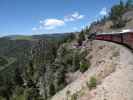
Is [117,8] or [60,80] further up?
[117,8]

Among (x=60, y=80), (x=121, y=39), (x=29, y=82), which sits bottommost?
(x=29, y=82)

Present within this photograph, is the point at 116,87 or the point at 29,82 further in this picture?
the point at 29,82

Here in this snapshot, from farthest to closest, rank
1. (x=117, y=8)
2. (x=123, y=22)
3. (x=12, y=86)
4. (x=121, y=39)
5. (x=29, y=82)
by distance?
(x=117, y=8) < (x=123, y=22) < (x=12, y=86) < (x=29, y=82) < (x=121, y=39)

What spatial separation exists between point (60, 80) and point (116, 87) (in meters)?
37.2

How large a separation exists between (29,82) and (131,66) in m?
58.7

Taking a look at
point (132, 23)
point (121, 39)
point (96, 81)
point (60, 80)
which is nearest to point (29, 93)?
point (60, 80)

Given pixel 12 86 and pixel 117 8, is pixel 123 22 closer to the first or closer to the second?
pixel 117 8

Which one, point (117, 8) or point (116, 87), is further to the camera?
point (117, 8)

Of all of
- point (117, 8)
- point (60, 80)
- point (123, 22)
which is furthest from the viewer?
point (117, 8)

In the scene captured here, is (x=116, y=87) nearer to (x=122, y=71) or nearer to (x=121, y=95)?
(x=121, y=95)

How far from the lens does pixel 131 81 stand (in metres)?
17.4

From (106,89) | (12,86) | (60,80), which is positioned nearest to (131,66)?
(106,89)

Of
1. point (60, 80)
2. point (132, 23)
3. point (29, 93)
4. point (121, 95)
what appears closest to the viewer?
point (121, 95)

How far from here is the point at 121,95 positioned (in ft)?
50.4
